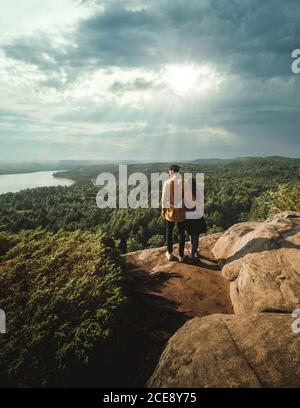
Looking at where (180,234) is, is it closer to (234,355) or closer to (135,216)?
(234,355)

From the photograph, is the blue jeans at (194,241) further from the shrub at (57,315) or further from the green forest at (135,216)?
the green forest at (135,216)

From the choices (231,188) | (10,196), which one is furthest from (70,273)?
(10,196)

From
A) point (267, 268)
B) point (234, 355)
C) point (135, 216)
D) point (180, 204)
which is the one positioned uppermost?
point (180, 204)

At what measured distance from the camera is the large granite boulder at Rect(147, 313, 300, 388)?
3.47 m

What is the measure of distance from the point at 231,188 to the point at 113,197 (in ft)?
122

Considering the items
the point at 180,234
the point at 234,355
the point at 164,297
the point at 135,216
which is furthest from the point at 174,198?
the point at 135,216

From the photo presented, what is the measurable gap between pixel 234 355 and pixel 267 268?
2917 millimetres

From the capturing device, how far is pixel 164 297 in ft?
22.5

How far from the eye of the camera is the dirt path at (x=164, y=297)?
5062 millimetres

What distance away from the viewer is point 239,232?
959 cm

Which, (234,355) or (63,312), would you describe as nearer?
(234,355)

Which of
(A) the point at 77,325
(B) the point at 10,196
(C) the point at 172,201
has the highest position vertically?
(C) the point at 172,201

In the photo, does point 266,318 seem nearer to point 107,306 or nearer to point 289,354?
point 289,354
